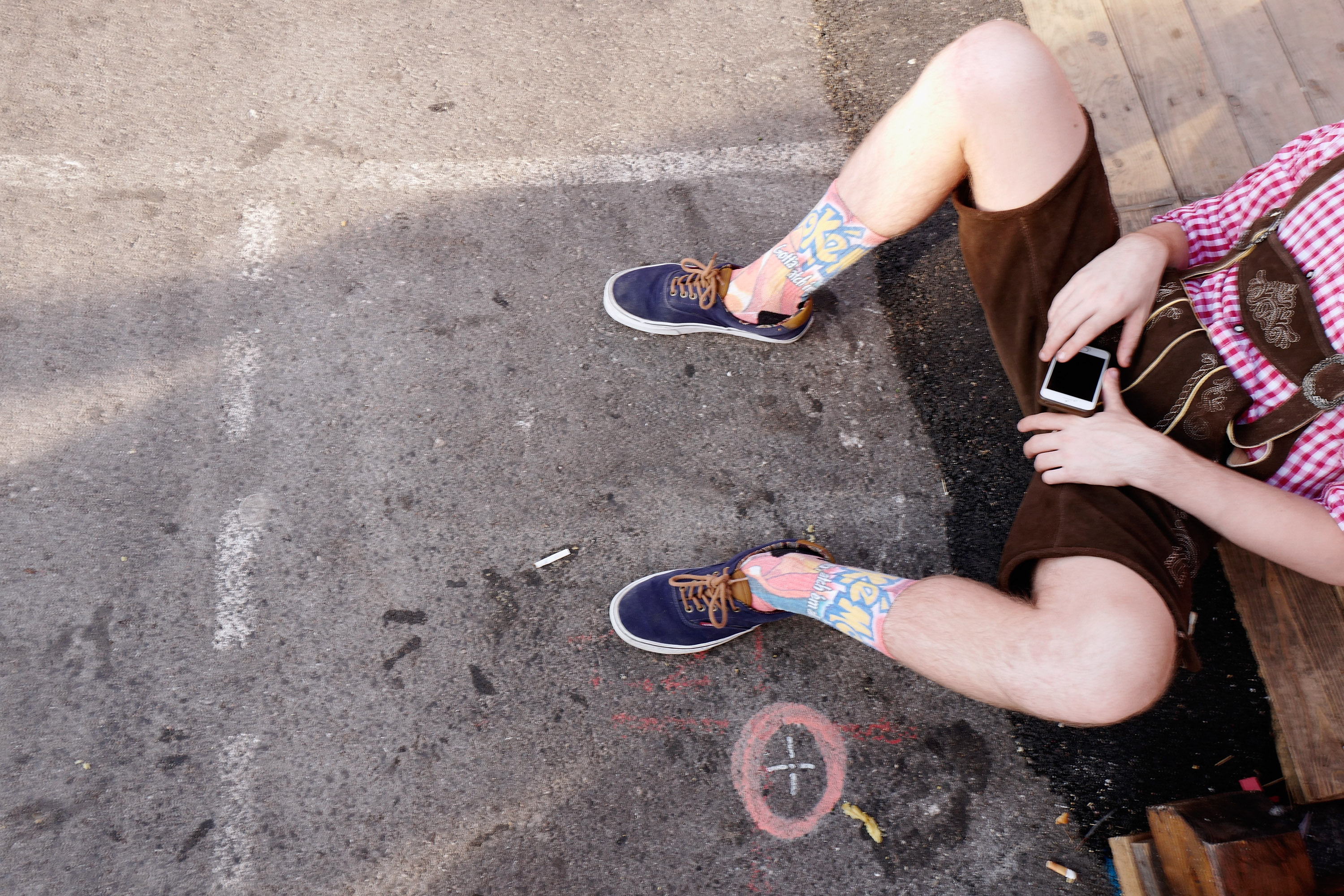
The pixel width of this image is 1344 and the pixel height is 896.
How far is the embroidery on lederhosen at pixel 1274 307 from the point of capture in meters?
1.70

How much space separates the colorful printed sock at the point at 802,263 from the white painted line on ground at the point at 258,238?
1.53 metres

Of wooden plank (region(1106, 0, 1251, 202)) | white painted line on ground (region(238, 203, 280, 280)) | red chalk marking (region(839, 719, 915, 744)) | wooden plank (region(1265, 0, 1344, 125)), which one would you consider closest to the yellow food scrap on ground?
red chalk marking (region(839, 719, 915, 744))

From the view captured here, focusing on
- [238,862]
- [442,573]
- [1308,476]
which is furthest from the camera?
[442,573]

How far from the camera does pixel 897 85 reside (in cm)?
296

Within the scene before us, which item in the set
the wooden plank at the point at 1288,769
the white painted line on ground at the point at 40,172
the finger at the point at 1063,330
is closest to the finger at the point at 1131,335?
the finger at the point at 1063,330

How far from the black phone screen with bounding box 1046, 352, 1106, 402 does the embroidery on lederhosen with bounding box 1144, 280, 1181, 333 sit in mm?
140

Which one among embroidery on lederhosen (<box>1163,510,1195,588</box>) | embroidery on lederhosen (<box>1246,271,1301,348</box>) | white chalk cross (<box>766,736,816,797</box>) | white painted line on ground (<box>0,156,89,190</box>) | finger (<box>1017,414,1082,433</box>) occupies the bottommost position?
white chalk cross (<box>766,736,816,797</box>)

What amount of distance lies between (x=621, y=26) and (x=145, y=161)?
1775 mm

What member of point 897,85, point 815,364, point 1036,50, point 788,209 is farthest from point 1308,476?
point 897,85

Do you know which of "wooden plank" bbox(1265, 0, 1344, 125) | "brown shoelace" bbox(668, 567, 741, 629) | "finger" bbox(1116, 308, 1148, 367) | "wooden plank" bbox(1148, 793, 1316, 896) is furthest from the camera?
"wooden plank" bbox(1265, 0, 1344, 125)

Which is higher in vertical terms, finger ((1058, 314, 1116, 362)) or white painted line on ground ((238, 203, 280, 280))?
finger ((1058, 314, 1116, 362))

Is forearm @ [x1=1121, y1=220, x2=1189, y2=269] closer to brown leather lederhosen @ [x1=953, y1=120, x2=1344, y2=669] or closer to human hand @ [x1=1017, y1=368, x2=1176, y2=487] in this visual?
brown leather lederhosen @ [x1=953, y1=120, x2=1344, y2=669]

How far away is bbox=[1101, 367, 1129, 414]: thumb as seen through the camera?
181cm

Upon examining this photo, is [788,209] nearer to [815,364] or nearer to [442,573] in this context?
[815,364]
